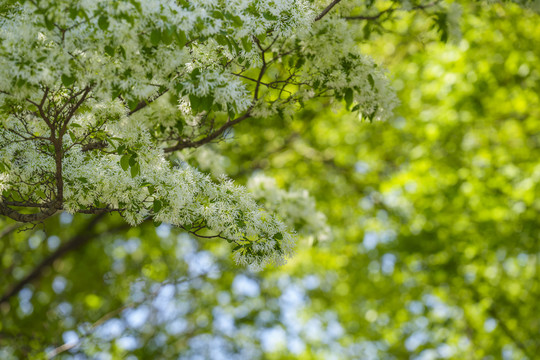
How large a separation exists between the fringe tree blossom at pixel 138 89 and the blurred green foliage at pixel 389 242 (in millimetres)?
4445

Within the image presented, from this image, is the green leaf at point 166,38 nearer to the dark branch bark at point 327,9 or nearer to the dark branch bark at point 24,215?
the dark branch bark at point 24,215

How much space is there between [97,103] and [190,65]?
0.73 metres

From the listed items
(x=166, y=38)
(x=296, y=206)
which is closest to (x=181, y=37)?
(x=166, y=38)

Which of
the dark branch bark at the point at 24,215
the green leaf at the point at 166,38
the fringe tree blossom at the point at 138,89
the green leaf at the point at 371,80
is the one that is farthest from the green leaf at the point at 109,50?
the green leaf at the point at 371,80

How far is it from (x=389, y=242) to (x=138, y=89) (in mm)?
8574

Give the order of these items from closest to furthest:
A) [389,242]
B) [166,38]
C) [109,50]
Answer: [109,50], [166,38], [389,242]

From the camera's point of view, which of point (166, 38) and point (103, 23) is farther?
point (166, 38)

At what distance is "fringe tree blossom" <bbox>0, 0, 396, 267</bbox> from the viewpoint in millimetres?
2529

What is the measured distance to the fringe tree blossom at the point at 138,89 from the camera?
253 centimetres

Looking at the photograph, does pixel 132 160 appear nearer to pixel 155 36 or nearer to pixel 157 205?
pixel 157 205

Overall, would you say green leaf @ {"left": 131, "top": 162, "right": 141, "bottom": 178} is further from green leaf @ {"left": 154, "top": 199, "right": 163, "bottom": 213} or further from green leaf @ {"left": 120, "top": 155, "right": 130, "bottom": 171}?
green leaf @ {"left": 154, "top": 199, "right": 163, "bottom": 213}

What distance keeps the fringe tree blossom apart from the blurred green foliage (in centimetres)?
444

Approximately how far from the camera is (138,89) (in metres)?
2.71

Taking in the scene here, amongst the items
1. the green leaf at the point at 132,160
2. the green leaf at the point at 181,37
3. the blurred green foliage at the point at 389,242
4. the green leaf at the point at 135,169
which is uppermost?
the green leaf at the point at 181,37
